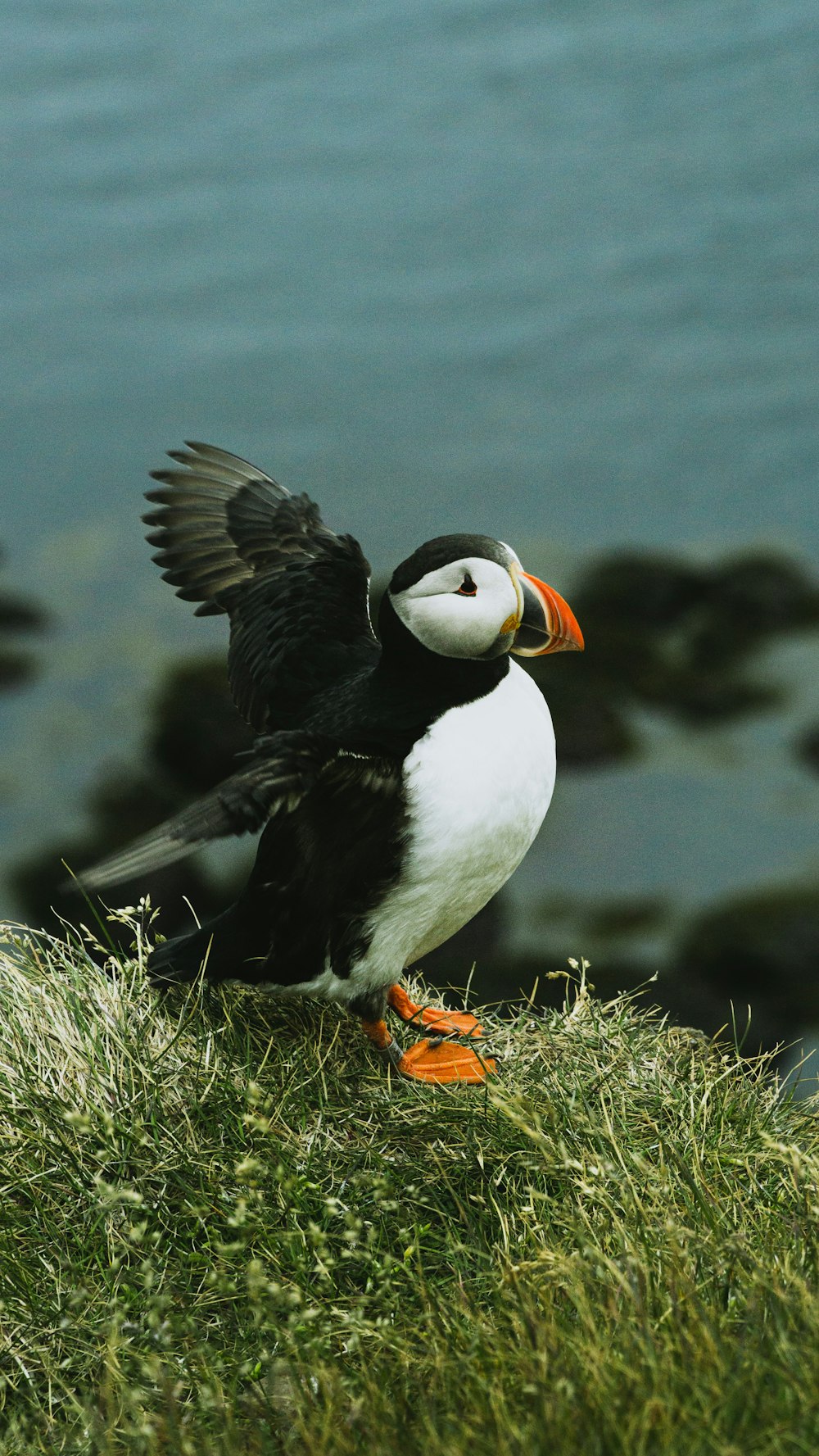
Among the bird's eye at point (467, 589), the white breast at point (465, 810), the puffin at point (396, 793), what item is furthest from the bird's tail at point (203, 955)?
the bird's eye at point (467, 589)

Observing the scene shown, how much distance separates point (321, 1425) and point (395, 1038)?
5.86 ft

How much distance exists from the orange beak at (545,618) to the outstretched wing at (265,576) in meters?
0.64

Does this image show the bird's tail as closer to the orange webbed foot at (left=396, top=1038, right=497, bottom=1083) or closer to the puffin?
the puffin

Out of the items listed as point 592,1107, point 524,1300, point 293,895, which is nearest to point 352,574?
point 293,895

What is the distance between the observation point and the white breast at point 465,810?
3041 millimetres

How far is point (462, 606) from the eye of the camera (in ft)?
9.71

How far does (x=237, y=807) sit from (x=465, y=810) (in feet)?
1.91

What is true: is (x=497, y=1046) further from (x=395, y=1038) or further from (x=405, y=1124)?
(x=405, y=1124)

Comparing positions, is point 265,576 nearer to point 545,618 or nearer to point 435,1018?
point 545,618

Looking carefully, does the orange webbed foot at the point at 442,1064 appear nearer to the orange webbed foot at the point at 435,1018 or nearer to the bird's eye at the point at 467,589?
the orange webbed foot at the point at 435,1018

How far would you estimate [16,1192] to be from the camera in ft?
9.78

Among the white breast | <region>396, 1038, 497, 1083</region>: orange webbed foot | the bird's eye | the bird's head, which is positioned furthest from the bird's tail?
the bird's eye

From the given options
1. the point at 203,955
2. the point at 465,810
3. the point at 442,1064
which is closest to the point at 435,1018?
the point at 442,1064

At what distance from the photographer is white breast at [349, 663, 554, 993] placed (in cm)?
304
